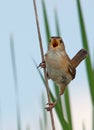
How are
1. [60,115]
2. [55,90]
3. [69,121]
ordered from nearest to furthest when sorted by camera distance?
[60,115] → [69,121] → [55,90]

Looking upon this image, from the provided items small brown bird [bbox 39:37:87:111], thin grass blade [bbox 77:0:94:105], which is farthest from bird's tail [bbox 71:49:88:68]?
thin grass blade [bbox 77:0:94:105]

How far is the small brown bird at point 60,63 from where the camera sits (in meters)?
1.66

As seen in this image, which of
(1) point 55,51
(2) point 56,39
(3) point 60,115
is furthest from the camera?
(1) point 55,51

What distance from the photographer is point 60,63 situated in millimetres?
1862

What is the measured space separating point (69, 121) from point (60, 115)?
0.13m

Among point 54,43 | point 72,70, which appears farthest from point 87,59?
point 72,70

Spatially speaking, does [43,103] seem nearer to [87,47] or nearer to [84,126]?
[84,126]

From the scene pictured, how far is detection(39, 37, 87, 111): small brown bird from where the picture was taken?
166 centimetres

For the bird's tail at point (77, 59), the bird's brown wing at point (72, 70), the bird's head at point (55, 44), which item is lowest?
the bird's brown wing at point (72, 70)

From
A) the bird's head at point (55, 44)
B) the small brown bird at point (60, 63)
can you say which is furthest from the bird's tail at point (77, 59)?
the bird's head at point (55, 44)

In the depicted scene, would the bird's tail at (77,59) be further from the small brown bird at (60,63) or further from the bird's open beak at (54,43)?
the bird's open beak at (54,43)

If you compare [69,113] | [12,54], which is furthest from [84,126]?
[12,54]

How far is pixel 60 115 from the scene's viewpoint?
1.16m

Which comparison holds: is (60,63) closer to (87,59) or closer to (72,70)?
(72,70)
